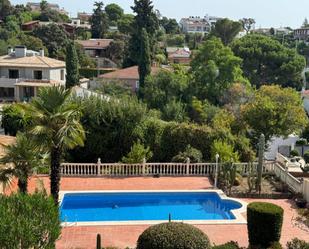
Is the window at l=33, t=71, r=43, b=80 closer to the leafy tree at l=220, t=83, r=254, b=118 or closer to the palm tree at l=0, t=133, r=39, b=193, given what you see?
the leafy tree at l=220, t=83, r=254, b=118

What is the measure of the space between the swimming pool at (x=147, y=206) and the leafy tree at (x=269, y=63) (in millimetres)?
43818

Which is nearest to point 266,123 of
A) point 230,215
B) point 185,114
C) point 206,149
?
point 206,149

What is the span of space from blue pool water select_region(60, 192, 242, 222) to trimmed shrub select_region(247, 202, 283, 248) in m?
3.81

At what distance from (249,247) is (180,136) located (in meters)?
11.2

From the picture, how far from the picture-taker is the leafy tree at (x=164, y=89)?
40500 mm

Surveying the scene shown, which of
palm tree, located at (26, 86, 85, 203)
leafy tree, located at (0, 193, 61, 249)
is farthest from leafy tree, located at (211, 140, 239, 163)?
leafy tree, located at (0, 193, 61, 249)

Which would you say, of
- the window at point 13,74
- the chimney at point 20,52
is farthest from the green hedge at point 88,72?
the window at point 13,74

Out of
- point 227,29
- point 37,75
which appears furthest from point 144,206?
point 227,29

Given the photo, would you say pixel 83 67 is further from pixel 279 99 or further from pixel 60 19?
pixel 60 19

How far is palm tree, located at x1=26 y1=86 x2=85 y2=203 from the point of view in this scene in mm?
13797

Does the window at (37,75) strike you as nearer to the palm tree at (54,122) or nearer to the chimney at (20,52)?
the chimney at (20,52)

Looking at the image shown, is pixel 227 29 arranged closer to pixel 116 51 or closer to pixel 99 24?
pixel 116 51

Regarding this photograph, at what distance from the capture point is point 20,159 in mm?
14805

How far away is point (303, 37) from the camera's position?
5566 inches
